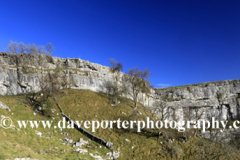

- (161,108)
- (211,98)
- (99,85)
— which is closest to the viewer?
(161,108)

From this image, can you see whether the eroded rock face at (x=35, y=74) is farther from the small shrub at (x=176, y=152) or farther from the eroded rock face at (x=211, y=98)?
the eroded rock face at (x=211, y=98)

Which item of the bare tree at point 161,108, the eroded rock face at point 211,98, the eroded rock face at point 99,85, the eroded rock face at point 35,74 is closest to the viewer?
the bare tree at point 161,108

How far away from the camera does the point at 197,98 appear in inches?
2287

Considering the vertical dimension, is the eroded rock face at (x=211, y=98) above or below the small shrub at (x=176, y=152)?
above

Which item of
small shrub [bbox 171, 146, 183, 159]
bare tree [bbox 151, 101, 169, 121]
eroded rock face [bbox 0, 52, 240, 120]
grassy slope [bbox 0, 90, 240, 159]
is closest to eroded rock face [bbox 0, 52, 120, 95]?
eroded rock face [bbox 0, 52, 240, 120]

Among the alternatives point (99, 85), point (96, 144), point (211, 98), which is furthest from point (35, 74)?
point (211, 98)

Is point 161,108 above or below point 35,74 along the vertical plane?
below

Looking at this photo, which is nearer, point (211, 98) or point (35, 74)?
point (35, 74)

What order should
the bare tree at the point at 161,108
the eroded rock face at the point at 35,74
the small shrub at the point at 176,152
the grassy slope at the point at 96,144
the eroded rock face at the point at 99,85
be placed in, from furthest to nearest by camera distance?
the eroded rock face at the point at 99,85
the eroded rock face at the point at 35,74
the bare tree at the point at 161,108
the small shrub at the point at 176,152
the grassy slope at the point at 96,144

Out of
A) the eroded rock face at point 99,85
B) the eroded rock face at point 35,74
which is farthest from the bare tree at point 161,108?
the eroded rock face at point 35,74

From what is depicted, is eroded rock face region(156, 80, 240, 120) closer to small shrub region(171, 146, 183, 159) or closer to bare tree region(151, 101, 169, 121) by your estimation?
bare tree region(151, 101, 169, 121)

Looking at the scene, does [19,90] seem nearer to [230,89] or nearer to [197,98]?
[197,98]

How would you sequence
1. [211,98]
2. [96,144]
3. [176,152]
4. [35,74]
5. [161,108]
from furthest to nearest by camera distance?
[211,98] → [35,74] → [161,108] → [96,144] → [176,152]

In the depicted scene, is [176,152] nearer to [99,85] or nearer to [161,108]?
[161,108]
